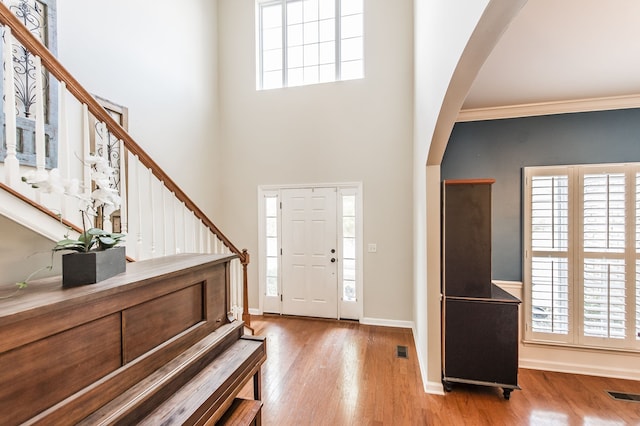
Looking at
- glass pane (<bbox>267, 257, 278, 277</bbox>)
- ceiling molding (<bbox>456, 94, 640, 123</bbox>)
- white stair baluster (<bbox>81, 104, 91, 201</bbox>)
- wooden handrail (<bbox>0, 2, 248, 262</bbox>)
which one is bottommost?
glass pane (<bbox>267, 257, 278, 277</bbox>)

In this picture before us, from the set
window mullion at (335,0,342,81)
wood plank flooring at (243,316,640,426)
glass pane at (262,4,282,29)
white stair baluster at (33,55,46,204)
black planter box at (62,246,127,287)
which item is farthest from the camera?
glass pane at (262,4,282,29)

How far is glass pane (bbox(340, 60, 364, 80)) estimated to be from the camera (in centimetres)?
435

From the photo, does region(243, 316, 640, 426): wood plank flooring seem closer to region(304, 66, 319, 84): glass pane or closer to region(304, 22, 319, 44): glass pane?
region(304, 66, 319, 84): glass pane

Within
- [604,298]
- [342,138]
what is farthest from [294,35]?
[604,298]

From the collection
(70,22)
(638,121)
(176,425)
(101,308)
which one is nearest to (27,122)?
(70,22)

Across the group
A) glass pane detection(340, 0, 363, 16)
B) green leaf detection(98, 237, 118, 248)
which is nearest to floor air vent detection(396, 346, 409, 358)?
green leaf detection(98, 237, 118, 248)

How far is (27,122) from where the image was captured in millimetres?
2199

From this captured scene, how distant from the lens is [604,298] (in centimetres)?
303

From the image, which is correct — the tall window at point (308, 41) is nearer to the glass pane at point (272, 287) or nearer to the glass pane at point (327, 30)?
the glass pane at point (327, 30)

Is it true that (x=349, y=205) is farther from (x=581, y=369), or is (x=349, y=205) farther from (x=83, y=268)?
(x=83, y=268)

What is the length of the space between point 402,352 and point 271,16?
541cm

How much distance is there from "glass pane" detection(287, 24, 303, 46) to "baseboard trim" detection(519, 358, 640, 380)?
5359 mm

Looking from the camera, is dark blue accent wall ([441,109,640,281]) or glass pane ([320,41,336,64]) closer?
dark blue accent wall ([441,109,640,281])

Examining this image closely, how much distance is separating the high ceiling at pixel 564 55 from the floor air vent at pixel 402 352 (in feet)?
9.74
